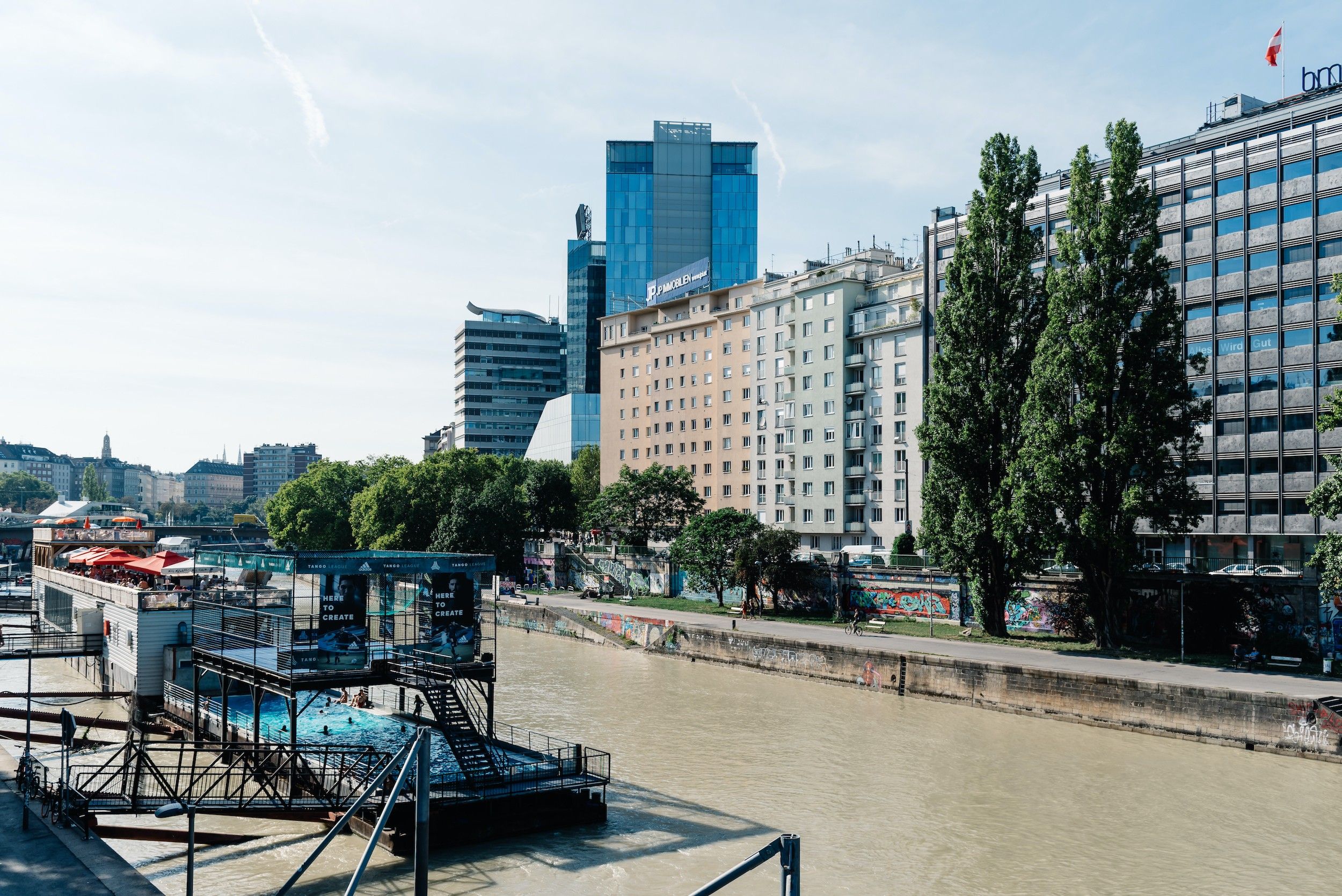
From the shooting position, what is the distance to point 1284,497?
60625 millimetres

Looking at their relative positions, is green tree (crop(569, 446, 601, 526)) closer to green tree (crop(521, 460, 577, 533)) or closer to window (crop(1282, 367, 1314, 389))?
green tree (crop(521, 460, 577, 533))

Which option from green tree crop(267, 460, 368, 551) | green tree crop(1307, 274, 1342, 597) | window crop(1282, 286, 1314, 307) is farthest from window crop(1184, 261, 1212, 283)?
green tree crop(267, 460, 368, 551)

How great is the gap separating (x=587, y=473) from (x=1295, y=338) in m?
91.2

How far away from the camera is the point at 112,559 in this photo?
159 feet

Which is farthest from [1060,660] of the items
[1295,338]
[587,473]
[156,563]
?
[587,473]

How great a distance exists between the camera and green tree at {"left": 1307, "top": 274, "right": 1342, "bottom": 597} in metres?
36.6

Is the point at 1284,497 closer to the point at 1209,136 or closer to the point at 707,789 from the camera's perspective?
the point at 1209,136

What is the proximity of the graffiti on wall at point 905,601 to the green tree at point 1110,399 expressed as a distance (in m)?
13.0

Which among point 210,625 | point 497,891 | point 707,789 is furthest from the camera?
point 210,625

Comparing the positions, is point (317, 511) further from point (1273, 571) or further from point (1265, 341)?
point (1273, 571)

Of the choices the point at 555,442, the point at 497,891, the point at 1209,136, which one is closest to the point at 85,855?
the point at 497,891

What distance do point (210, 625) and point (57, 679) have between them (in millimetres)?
17628

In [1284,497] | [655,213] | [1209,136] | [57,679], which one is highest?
[655,213]

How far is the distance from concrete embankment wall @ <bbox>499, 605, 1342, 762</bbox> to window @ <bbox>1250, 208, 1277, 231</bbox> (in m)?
33.7
